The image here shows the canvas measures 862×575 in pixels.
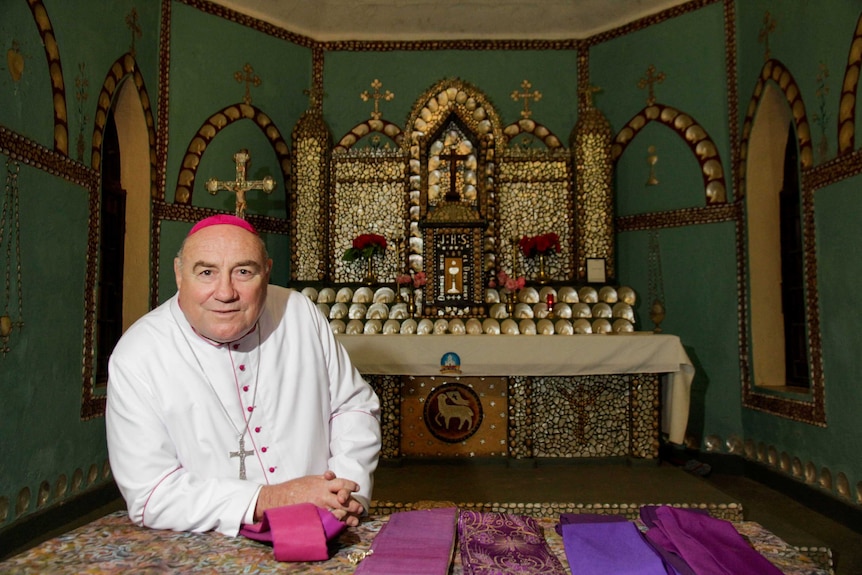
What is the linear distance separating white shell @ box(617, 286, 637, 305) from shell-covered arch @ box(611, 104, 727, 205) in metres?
1.28

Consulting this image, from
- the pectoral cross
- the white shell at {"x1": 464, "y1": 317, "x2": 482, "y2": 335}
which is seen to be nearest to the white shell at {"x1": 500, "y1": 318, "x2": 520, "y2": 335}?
the white shell at {"x1": 464, "y1": 317, "x2": 482, "y2": 335}

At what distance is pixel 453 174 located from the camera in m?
6.87

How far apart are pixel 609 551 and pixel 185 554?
1.13 m

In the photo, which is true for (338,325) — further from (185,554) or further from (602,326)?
(185,554)

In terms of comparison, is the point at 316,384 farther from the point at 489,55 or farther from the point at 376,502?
the point at 489,55

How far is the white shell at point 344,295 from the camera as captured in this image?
22.4ft

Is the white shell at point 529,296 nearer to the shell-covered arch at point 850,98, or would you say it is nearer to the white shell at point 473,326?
the white shell at point 473,326

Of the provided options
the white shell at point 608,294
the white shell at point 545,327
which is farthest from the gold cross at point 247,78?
the white shell at point 608,294

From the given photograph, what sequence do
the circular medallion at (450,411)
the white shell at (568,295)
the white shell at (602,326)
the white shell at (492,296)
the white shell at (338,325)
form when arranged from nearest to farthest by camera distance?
the circular medallion at (450,411) < the white shell at (338,325) < the white shell at (602,326) < the white shell at (568,295) < the white shell at (492,296)

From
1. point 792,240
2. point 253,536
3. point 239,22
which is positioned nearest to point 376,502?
point 253,536

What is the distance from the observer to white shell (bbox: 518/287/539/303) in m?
6.92

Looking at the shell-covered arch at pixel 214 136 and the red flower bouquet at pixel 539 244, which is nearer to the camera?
the shell-covered arch at pixel 214 136

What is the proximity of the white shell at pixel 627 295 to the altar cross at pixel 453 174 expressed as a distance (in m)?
2.11

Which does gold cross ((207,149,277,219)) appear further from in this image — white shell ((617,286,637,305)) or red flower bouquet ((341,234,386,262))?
white shell ((617,286,637,305))
